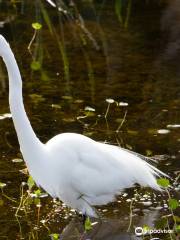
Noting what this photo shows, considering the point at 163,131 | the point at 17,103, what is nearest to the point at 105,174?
the point at 17,103

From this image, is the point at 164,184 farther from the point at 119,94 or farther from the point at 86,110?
the point at 119,94

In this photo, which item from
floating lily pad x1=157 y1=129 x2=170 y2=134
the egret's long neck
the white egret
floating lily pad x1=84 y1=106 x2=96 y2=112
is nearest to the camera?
the egret's long neck

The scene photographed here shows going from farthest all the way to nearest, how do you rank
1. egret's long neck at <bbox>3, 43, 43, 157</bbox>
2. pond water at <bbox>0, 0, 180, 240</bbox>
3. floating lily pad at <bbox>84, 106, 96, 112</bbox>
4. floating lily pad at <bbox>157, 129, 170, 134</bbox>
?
floating lily pad at <bbox>84, 106, 96, 112</bbox>
floating lily pad at <bbox>157, 129, 170, 134</bbox>
pond water at <bbox>0, 0, 180, 240</bbox>
egret's long neck at <bbox>3, 43, 43, 157</bbox>

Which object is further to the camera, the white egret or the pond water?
the pond water

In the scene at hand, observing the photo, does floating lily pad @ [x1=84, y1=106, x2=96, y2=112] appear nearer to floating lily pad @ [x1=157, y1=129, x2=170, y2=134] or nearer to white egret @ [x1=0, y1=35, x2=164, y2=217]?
floating lily pad @ [x1=157, y1=129, x2=170, y2=134]

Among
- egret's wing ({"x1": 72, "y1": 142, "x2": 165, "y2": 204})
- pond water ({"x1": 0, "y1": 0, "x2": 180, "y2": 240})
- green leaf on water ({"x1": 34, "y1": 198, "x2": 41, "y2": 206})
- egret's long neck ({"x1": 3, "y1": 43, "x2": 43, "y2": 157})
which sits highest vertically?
egret's long neck ({"x1": 3, "y1": 43, "x2": 43, "y2": 157})

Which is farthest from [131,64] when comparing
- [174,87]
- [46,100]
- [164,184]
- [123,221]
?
[164,184]

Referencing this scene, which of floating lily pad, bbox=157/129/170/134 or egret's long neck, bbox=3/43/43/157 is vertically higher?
egret's long neck, bbox=3/43/43/157

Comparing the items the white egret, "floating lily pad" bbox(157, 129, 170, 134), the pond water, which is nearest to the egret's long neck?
the white egret

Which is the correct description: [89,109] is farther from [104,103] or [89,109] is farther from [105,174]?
[105,174]

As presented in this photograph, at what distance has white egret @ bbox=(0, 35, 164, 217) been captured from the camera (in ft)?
10.3

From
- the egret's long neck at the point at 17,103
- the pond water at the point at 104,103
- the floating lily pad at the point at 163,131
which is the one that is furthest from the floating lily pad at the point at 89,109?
the egret's long neck at the point at 17,103

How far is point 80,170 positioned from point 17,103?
0.50m

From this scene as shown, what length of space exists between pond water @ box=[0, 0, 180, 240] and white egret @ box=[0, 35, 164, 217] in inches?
8.4
